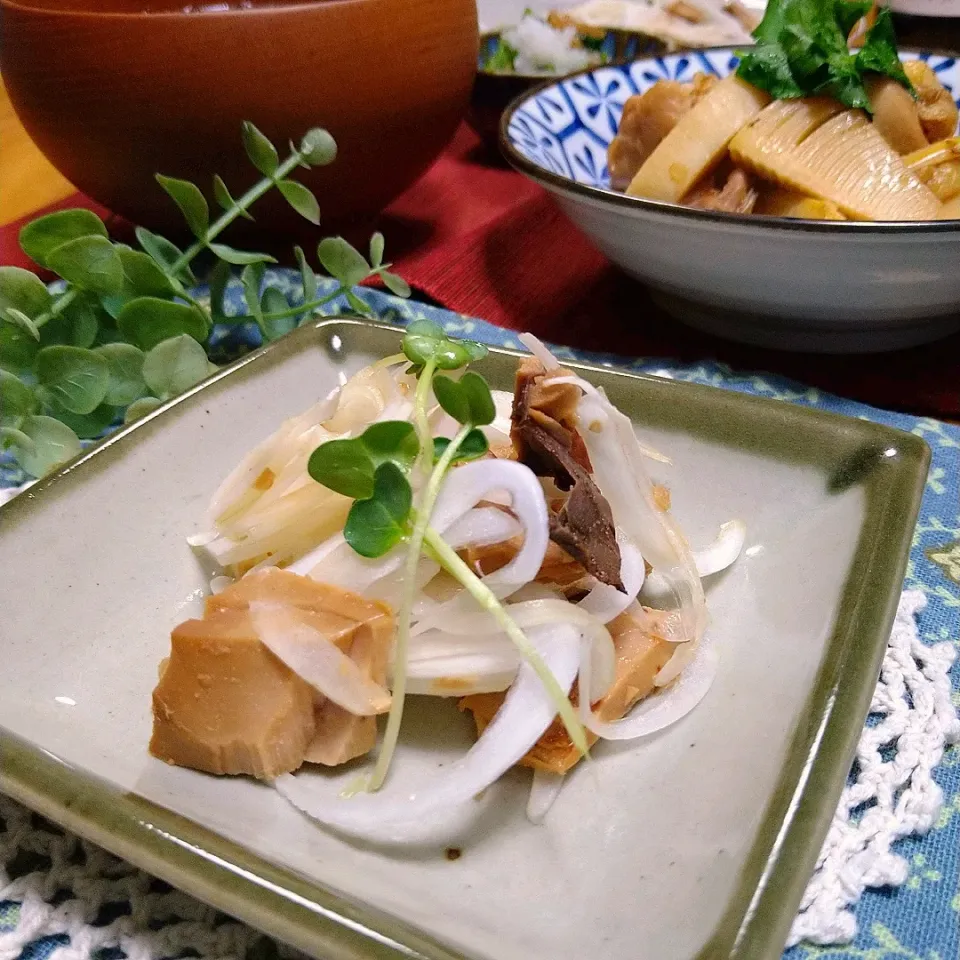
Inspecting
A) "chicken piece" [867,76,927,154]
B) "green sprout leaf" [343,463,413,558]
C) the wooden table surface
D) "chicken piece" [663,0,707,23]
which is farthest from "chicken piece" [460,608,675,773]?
"chicken piece" [663,0,707,23]

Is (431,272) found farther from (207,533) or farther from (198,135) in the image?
(207,533)

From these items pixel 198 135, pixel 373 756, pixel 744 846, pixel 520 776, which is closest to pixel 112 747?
pixel 373 756

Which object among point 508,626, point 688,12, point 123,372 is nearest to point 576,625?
point 508,626

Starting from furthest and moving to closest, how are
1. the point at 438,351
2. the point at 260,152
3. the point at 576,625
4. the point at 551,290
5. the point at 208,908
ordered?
the point at 551,290 → the point at 260,152 → the point at 438,351 → the point at 576,625 → the point at 208,908

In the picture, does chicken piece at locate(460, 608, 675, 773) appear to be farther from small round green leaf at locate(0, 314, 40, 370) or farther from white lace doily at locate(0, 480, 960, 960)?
small round green leaf at locate(0, 314, 40, 370)

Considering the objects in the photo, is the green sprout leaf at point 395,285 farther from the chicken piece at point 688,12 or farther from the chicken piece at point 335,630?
the chicken piece at point 688,12

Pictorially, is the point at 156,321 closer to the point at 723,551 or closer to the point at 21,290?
the point at 21,290
